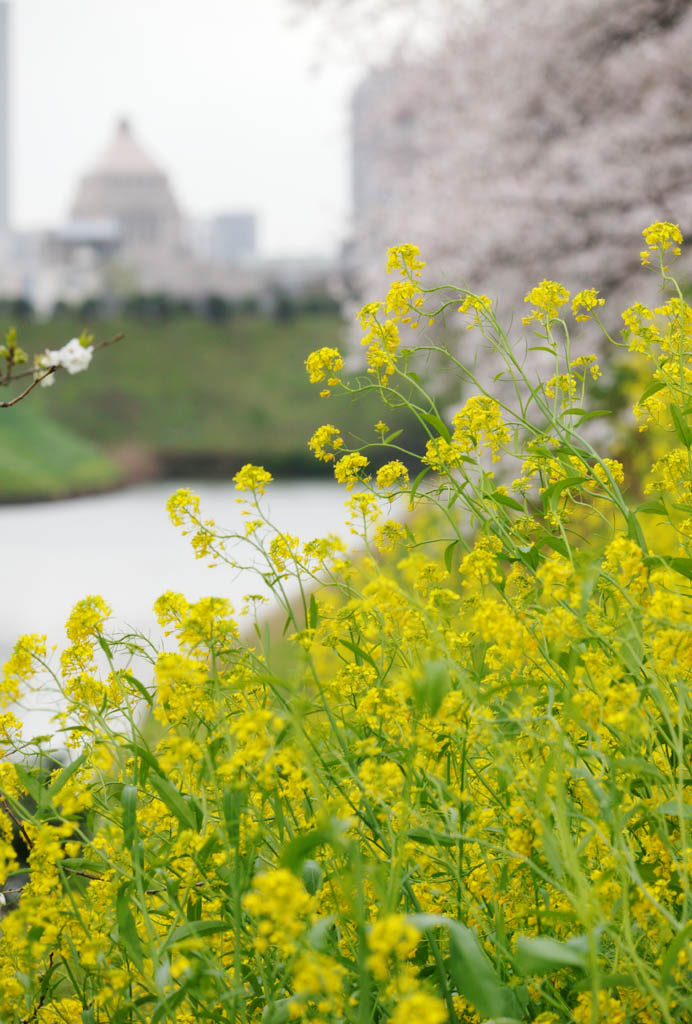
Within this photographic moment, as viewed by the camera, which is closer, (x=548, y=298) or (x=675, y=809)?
(x=675, y=809)

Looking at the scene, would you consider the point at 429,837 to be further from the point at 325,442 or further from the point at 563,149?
the point at 563,149

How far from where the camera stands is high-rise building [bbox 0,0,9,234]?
97688 millimetres

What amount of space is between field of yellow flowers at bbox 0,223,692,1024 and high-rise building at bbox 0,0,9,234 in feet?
345

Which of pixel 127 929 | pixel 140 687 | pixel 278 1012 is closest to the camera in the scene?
pixel 278 1012

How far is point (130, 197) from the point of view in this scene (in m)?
74.0

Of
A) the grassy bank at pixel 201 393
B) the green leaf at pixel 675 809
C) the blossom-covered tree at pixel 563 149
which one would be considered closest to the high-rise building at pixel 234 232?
the grassy bank at pixel 201 393

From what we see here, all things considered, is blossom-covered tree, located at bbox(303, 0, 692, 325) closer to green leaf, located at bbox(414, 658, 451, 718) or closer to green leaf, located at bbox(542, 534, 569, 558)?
green leaf, located at bbox(542, 534, 569, 558)

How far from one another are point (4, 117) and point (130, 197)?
117 feet

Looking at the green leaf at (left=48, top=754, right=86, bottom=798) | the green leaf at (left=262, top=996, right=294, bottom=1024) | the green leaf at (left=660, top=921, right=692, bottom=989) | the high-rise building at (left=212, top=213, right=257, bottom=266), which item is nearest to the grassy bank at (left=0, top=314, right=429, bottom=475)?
the green leaf at (left=48, top=754, right=86, bottom=798)

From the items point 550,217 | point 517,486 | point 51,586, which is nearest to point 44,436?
point 51,586

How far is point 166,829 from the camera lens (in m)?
1.25

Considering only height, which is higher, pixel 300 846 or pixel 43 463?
pixel 43 463

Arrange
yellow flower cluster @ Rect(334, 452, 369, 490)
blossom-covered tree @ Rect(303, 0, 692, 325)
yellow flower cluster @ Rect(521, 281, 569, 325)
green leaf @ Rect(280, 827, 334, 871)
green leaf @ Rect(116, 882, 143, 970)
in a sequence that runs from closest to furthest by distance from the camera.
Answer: green leaf @ Rect(280, 827, 334, 871), green leaf @ Rect(116, 882, 143, 970), yellow flower cluster @ Rect(334, 452, 369, 490), yellow flower cluster @ Rect(521, 281, 569, 325), blossom-covered tree @ Rect(303, 0, 692, 325)

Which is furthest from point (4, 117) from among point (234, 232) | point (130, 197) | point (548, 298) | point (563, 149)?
point (548, 298)
